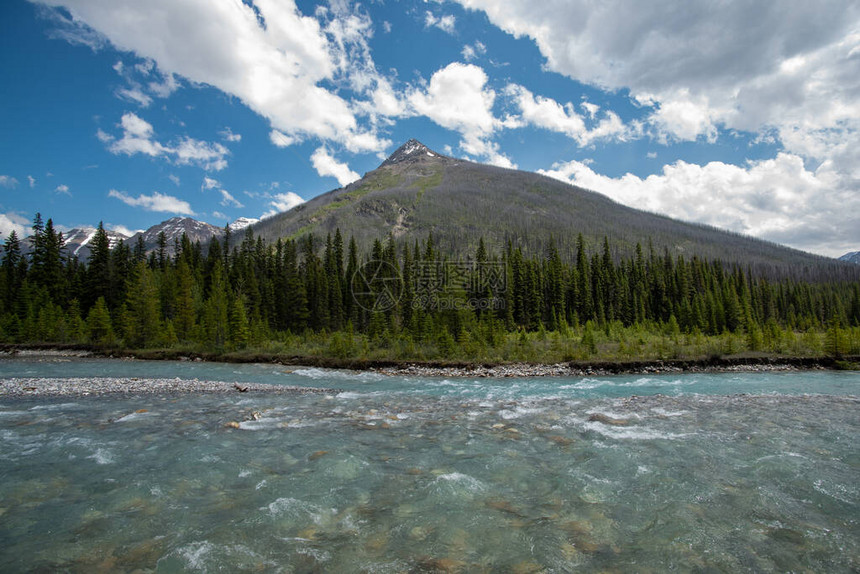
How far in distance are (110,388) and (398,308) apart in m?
39.9

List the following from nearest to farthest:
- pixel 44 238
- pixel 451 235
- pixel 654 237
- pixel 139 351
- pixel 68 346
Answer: pixel 139 351
pixel 68 346
pixel 44 238
pixel 451 235
pixel 654 237

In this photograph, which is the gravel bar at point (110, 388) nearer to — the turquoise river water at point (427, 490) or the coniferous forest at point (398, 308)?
the turquoise river water at point (427, 490)

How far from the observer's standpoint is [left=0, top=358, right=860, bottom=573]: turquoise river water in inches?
196

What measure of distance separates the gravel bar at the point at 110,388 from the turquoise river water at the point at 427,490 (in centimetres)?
338

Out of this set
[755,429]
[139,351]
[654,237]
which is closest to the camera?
[755,429]

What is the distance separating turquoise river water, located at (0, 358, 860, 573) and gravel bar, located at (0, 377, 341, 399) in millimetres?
3383

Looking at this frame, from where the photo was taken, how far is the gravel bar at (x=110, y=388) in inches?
668

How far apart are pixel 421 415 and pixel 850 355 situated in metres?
38.6

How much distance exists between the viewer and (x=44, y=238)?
56.3 metres

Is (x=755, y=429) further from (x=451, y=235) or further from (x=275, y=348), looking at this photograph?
(x=451, y=235)

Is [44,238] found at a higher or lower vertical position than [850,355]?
higher

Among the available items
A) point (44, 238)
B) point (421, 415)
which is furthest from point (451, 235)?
point (421, 415)

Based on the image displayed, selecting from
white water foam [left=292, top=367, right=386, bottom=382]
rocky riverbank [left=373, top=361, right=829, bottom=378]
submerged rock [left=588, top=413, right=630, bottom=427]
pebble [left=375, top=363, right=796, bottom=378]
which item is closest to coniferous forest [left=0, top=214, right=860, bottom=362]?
rocky riverbank [left=373, top=361, right=829, bottom=378]

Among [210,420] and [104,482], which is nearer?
[104,482]
